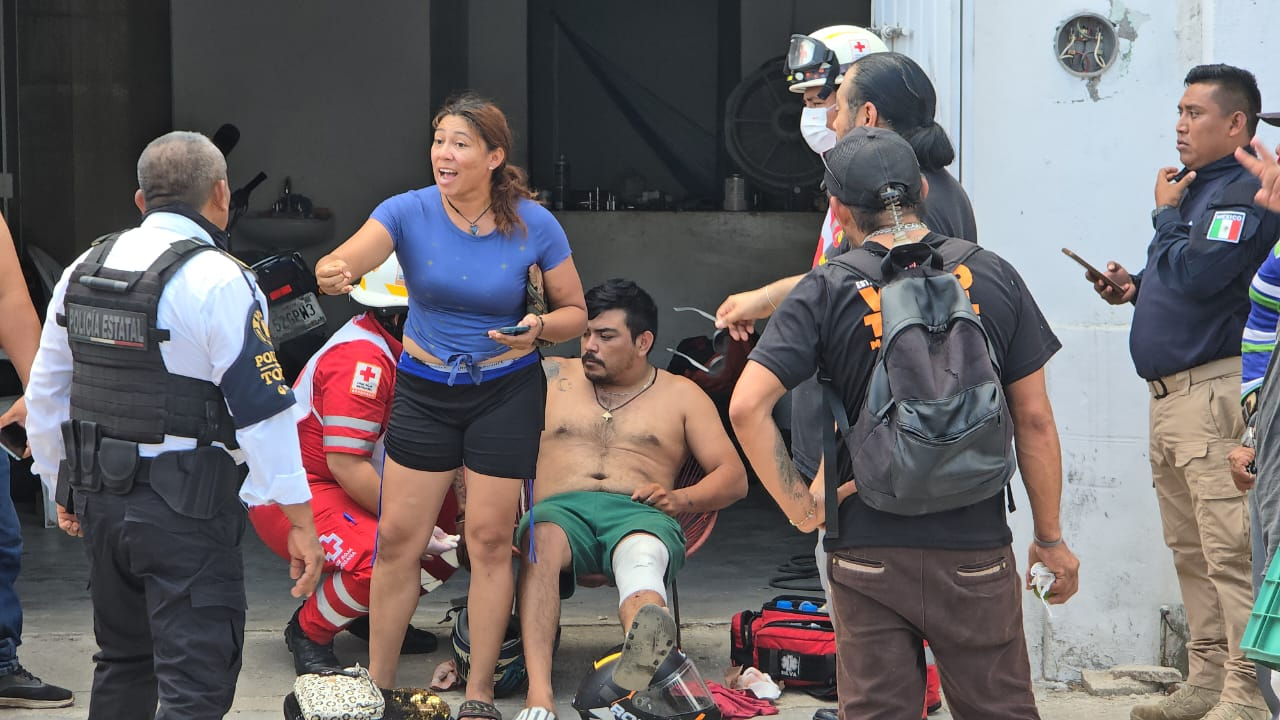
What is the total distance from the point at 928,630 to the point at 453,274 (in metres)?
1.88

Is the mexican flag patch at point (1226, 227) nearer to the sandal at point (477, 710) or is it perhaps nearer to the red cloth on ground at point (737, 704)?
the red cloth on ground at point (737, 704)

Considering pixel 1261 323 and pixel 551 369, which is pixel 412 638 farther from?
pixel 1261 323

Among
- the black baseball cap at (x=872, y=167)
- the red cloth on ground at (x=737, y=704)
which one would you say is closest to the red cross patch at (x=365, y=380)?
the red cloth on ground at (x=737, y=704)

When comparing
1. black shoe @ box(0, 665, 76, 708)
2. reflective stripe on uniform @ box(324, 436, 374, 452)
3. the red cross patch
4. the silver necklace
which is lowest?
black shoe @ box(0, 665, 76, 708)

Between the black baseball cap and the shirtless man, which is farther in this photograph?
the shirtless man

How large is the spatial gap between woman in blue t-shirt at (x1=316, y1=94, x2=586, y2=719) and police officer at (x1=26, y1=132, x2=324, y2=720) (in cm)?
85

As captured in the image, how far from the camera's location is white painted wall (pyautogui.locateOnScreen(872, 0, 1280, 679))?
14.4ft

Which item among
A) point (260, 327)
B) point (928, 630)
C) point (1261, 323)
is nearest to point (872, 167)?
point (928, 630)

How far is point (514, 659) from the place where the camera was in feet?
14.6

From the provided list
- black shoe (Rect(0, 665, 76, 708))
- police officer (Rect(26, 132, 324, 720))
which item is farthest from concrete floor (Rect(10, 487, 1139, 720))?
police officer (Rect(26, 132, 324, 720))

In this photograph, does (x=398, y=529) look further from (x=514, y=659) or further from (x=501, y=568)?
(x=514, y=659)

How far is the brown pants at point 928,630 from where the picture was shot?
2.69 meters

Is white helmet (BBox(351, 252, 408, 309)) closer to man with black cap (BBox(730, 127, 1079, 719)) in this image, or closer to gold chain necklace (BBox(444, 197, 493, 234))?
gold chain necklace (BBox(444, 197, 493, 234))

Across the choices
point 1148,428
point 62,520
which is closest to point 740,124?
point 1148,428
